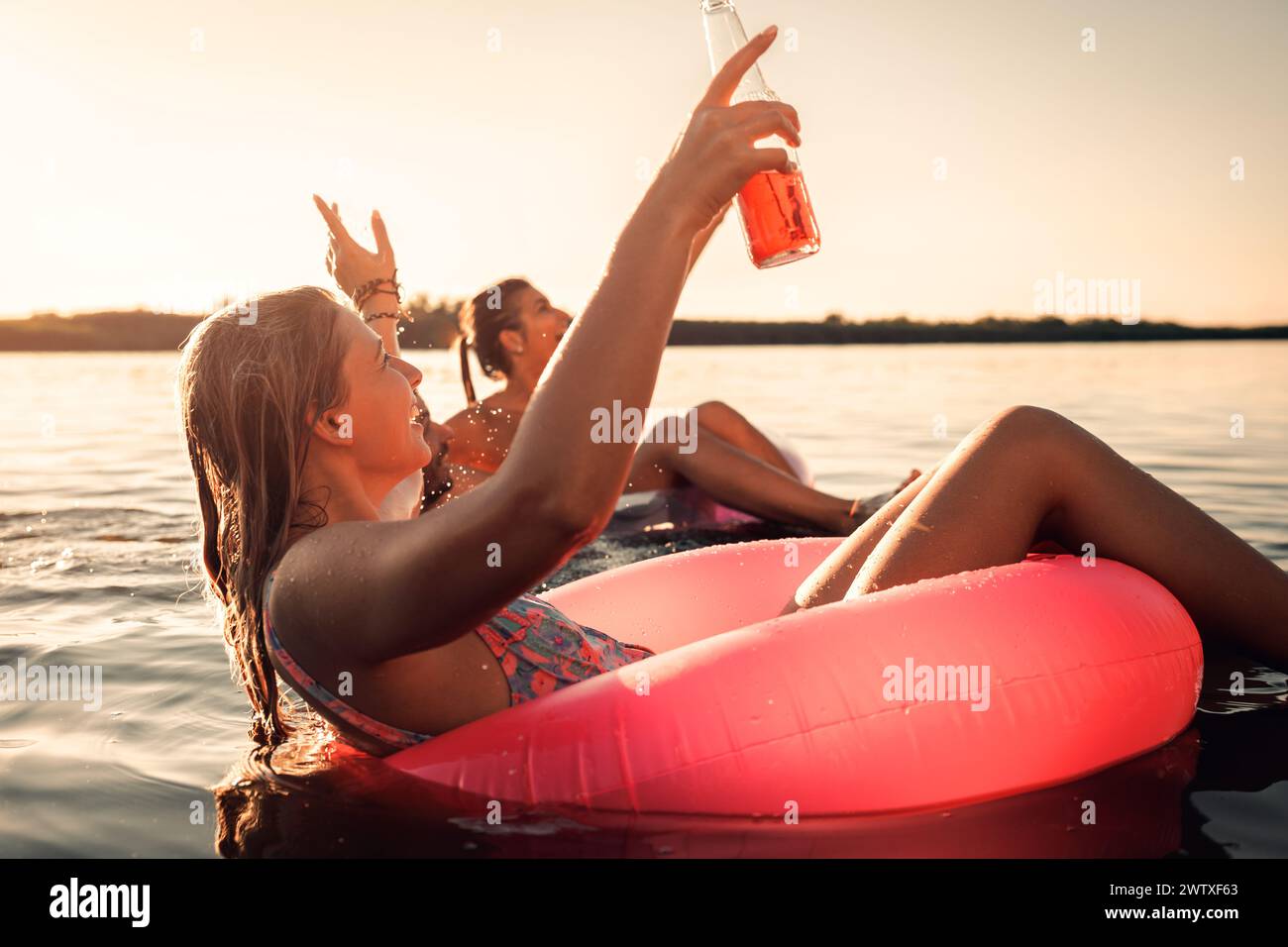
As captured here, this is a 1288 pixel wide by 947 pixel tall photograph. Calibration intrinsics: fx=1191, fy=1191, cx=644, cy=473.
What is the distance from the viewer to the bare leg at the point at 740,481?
16.0 ft

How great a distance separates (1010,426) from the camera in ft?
7.41

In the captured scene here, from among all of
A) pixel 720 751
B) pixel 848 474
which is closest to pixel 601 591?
pixel 720 751

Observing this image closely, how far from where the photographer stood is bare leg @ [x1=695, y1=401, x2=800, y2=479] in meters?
5.23

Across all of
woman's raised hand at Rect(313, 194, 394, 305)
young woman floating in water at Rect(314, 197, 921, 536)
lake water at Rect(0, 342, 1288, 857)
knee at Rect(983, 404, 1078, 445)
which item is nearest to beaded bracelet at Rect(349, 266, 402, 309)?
woman's raised hand at Rect(313, 194, 394, 305)

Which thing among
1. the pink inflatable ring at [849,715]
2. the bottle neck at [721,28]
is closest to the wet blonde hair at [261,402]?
the pink inflatable ring at [849,715]

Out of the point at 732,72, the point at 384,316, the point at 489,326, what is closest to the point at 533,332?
the point at 489,326

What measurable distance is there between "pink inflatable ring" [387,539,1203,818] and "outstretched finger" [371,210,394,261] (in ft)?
3.89

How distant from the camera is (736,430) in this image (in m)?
5.25

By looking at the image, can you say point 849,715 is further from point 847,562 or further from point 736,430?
point 736,430

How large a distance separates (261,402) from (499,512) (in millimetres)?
691

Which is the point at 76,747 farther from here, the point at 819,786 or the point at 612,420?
the point at 612,420
